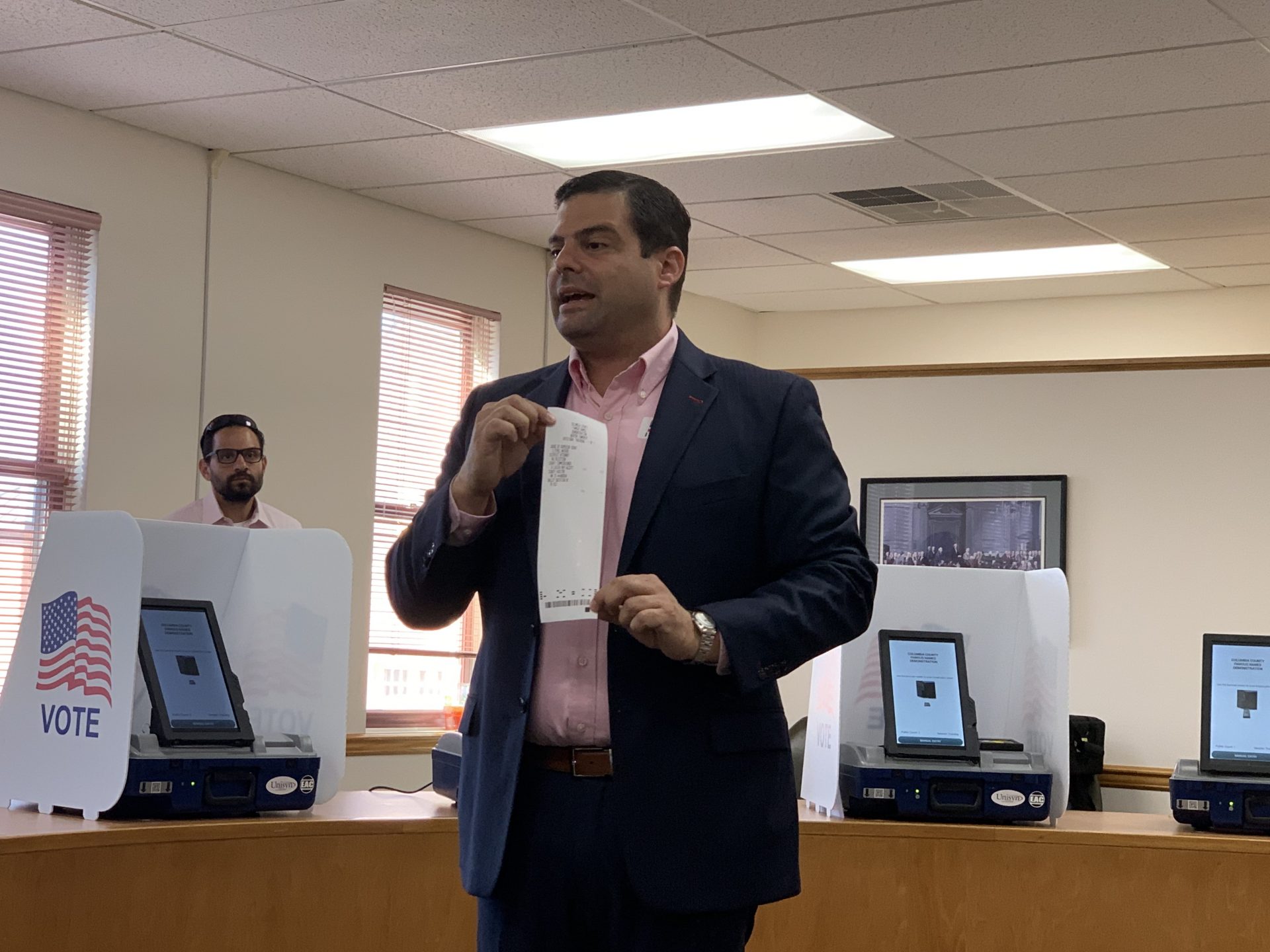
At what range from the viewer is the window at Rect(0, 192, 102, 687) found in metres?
5.38

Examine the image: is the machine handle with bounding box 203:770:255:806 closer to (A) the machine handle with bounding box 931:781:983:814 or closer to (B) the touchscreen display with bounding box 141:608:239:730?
(B) the touchscreen display with bounding box 141:608:239:730

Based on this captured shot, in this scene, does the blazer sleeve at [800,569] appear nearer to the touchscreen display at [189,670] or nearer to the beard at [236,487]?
the touchscreen display at [189,670]

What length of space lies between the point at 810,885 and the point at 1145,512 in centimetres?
361

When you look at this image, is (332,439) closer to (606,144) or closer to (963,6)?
(606,144)

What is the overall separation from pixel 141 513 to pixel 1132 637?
3.67 meters

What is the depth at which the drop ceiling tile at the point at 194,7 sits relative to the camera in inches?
176

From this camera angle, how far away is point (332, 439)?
6559 mm

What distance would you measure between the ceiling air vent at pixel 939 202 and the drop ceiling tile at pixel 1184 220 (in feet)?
1.13

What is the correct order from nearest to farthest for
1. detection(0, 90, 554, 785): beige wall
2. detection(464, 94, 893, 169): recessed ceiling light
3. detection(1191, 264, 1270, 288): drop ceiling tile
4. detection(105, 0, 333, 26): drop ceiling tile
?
1. detection(105, 0, 333, 26): drop ceiling tile
2. detection(464, 94, 893, 169): recessed ceiling light
3. detection(0, 90, 554, 785): beige wall
4. detection(1191, 264, 1270, 288): drop ceiling tile

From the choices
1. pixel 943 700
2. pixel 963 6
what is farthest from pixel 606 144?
pixel 943 700

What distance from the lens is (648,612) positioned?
5.14ft

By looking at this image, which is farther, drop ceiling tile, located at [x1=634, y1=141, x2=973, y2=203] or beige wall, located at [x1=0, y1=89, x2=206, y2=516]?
drop ceiling tile, located at [x1=634, y1=141, x2=973, y2=203]

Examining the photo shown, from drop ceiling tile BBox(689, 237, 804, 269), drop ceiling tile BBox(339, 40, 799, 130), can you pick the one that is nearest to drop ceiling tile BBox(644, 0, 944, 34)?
drop ceiling tile BBox(339, 40, 799, 130)

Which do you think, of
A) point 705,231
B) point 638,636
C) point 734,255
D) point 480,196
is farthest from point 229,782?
point 734,255
